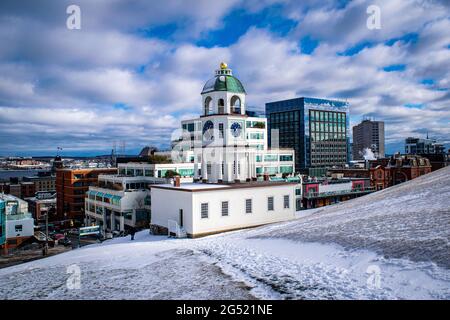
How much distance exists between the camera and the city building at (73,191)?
94188mm

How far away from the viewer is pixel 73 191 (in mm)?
94688

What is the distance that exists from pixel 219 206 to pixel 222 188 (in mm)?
1692

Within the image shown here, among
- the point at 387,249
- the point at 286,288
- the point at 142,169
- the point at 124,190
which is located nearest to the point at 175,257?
the point at 286,288

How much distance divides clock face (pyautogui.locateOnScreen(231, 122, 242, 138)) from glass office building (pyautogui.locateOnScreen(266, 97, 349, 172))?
104954mm

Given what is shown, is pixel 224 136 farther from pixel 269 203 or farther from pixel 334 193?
pixel 334 193

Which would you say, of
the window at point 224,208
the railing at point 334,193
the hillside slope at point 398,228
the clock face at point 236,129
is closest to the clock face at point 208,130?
the clock face at point 236,129

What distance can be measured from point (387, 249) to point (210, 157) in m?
24.8

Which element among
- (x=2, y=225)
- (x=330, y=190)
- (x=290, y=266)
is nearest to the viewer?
(x=290, y=266)

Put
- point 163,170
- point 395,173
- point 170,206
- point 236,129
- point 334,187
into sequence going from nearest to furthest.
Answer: point 170,206
point 236,129
point 163,170
point 334,187
point 395,173

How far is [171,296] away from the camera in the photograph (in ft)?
48.9

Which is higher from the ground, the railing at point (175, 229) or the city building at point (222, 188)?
the city building at point (222, 188)

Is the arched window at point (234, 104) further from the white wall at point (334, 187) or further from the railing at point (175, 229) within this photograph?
the white wall at point (334, 187)

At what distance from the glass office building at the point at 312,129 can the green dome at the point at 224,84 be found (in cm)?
10440

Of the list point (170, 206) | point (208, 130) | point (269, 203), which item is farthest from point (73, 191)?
point (269, 203)
